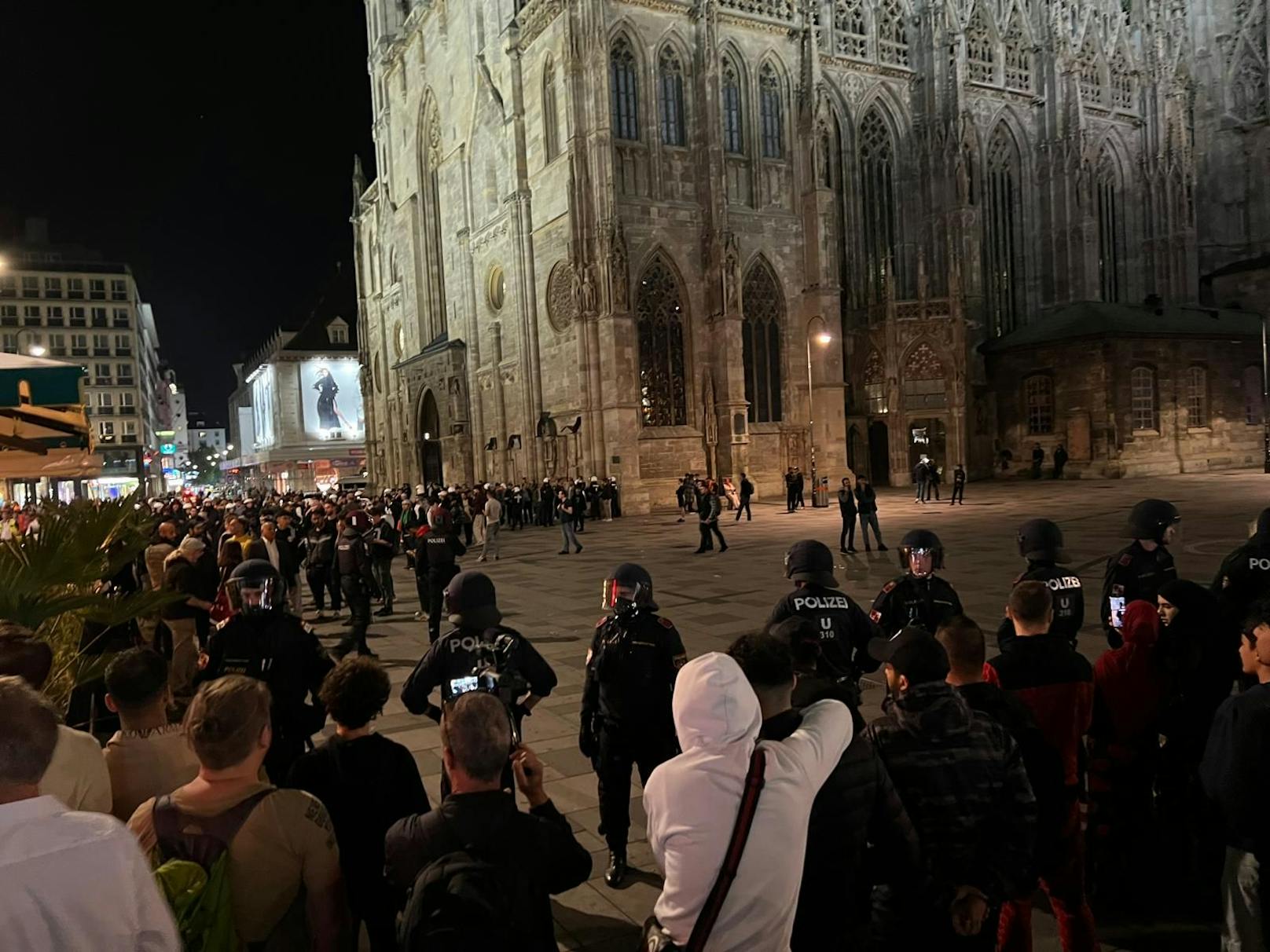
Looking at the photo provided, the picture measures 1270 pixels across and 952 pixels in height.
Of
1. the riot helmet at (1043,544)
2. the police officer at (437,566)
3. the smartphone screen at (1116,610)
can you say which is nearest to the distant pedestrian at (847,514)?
the police officer at (437,566)

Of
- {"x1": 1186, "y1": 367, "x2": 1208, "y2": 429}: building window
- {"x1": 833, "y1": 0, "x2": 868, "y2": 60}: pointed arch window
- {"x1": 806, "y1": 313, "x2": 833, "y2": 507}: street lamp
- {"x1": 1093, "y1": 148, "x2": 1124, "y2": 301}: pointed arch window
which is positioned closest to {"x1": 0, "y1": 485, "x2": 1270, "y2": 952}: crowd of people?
{"x1": 806, "y1": 313, "x2": 833, "y2": 507}: street lamp

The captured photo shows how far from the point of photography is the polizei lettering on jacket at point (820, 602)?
4.74 meters

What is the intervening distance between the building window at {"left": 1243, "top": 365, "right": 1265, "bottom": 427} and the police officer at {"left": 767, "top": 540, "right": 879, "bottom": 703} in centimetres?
4233

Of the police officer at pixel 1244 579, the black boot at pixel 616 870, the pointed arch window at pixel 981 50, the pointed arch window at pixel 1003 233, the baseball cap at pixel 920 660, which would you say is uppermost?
the pointed arch window at pixel 981 50

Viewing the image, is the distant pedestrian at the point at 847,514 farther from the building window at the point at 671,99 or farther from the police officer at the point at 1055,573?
the building window at the point at 671,99

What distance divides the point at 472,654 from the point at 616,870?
4.60 feet

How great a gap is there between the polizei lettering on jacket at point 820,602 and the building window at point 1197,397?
39.2 meters

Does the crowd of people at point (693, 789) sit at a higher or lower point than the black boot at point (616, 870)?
higher

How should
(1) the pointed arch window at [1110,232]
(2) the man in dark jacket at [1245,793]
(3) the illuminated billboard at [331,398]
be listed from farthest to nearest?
(3) the illuminated billboard at [331,398]
(1) the pointed arch window at [1110,232]
(2) the man in dark jacket at [1245,793]

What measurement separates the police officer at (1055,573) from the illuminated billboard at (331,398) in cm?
6683

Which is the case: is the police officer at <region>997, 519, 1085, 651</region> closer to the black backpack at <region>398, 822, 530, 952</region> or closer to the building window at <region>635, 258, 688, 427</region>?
the black backpack at <region>398, 822, 530, 952</region>

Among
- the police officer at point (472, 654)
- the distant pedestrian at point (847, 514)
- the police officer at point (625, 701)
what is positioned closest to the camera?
the police officer at point (472, 654)

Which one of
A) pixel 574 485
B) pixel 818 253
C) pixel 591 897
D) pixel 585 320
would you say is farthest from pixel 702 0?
pixel 591 897

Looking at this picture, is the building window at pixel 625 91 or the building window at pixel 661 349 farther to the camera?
the building window at pixel 661 349
